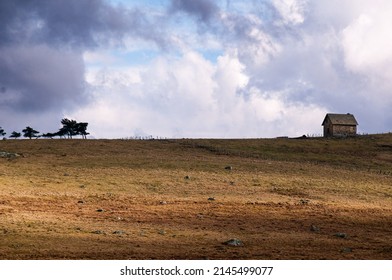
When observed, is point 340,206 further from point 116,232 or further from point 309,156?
point 309,156

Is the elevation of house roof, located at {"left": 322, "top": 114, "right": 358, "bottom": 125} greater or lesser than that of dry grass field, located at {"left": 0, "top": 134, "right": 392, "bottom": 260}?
greater

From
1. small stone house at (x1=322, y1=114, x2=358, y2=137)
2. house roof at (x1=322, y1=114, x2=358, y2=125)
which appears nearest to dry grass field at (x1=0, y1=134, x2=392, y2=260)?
small stone house at (x1=322, y1=114, x2=358, y2=137)

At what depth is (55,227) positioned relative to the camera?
3031 cm

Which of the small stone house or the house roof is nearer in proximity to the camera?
the small stone house

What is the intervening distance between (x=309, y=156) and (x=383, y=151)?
1363cm

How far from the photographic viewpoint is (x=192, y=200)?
43.5m

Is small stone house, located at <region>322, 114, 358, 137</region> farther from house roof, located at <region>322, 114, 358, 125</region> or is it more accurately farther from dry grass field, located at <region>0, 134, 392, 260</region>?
dry grass field, located at <region>0, 134, 392, 260</region>

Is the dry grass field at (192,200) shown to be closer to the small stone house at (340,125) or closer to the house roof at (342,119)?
the small stone house at (340,125)

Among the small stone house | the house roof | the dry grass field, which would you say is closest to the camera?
the dry grass field

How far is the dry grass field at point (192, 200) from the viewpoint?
26312mm

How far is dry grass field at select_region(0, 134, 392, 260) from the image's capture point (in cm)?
2631

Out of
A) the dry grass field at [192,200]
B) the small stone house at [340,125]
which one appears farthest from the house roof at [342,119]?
the dry grass field at [192,200]

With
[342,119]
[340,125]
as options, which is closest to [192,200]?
[340,125]

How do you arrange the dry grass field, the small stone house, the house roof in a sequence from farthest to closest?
1. the house roof
2. the small stone house
3. the dry grass field
